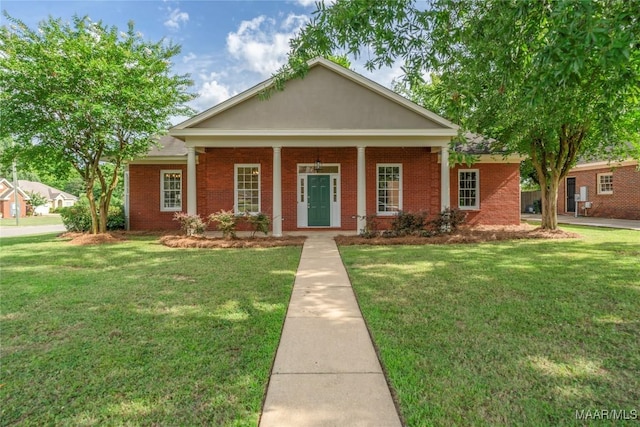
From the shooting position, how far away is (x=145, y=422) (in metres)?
2.18

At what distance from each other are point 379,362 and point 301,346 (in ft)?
2.62

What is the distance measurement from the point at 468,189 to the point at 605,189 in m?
11.2

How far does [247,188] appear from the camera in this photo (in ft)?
43.1

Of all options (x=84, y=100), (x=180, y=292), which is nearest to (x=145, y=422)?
(x=180, y=292)

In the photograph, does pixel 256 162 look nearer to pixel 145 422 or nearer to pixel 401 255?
pixel 401 255

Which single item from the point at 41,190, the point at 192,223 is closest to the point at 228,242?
the point at 192,223

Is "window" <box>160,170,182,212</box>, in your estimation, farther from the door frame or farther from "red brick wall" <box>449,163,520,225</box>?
"red brick wall" <box>449,163,520,225</box>

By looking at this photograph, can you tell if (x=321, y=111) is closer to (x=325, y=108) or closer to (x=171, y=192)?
(x=325, y=108)

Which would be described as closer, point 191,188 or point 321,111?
point 191,188

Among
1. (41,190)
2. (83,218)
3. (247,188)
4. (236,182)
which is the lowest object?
(83,218)

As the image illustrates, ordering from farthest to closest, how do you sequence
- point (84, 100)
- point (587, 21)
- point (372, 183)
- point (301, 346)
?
1. point (372, 183)
2. point (84, 100)
3. point (301, 346)
4. point (587, 21)

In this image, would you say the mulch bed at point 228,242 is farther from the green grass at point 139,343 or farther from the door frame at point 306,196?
the green grass at point 139,343

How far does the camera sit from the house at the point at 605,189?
1739 centimetres

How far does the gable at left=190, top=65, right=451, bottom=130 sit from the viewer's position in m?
11.3
